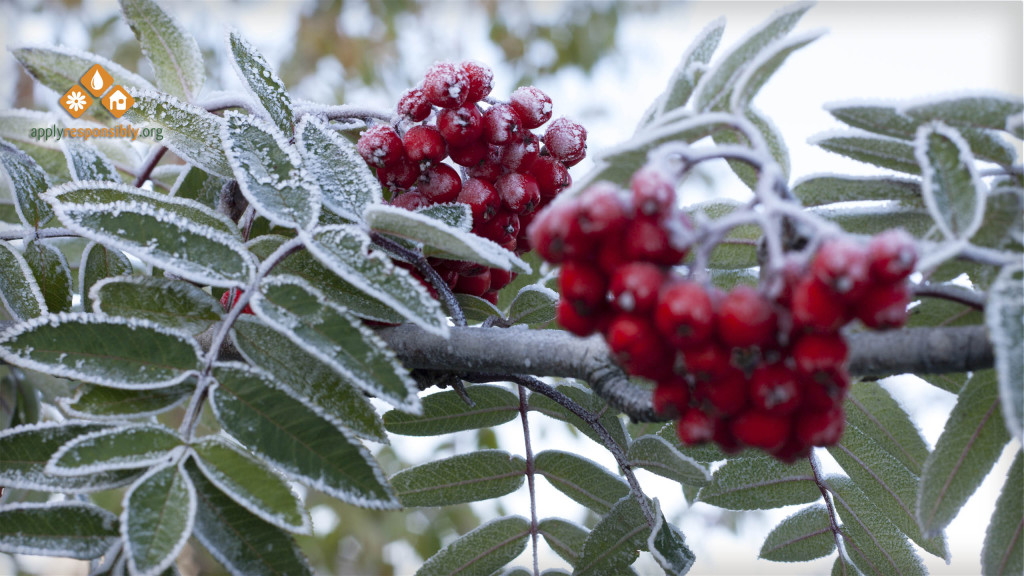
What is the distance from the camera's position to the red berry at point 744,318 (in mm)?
720

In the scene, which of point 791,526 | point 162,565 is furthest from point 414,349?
point 791,526

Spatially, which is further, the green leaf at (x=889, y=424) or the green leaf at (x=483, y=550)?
the green leaf at (x=483, y=550)

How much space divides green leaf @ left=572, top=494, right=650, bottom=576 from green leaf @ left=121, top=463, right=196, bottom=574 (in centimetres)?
66

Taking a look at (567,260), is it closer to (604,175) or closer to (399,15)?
(604,175)

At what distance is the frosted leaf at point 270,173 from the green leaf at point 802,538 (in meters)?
1.03

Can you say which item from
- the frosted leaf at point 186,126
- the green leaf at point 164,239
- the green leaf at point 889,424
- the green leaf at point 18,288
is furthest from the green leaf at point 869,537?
the green leaf at point 18,288

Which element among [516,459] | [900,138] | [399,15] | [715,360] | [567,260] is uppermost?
[399,15]

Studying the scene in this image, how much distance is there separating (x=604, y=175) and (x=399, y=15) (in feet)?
15.9

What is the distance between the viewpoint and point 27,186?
1.39m

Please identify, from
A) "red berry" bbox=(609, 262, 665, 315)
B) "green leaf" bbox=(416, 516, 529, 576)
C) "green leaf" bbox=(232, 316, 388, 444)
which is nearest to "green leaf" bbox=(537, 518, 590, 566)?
"green leaf" bbox=(416, 516, 529, 576)

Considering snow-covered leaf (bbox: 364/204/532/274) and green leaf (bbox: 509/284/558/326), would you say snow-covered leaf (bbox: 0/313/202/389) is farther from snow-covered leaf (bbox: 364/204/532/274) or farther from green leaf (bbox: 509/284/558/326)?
green leaf (bbox: 509/284/558/326)

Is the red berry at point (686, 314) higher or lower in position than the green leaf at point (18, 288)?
lower

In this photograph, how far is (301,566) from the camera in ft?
3.30

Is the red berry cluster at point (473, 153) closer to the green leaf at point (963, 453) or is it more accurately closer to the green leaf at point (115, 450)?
the green leaf at point (115, 450)
